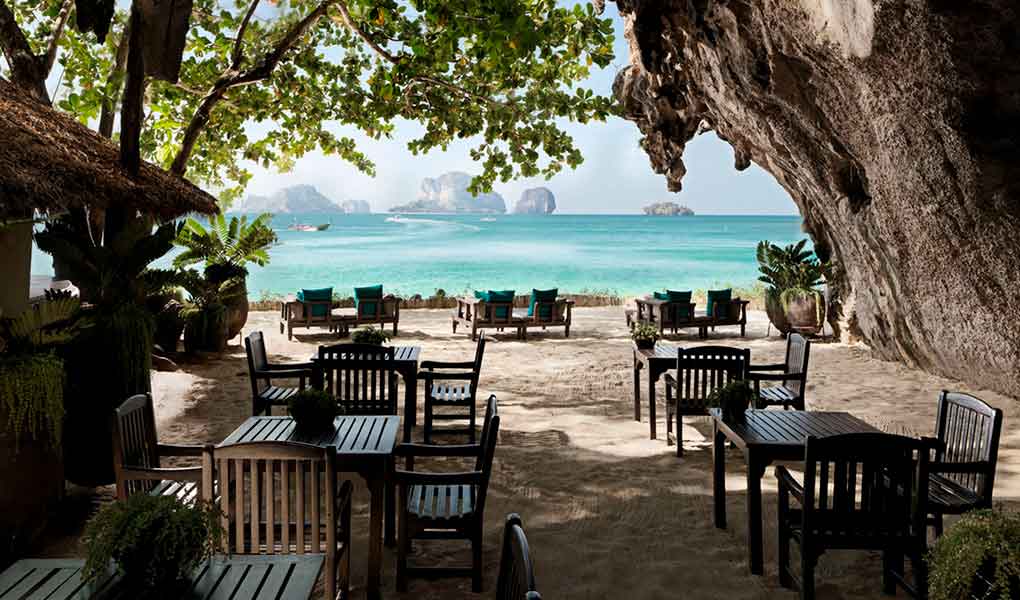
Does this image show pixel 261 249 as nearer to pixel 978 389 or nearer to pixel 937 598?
pixel 978 389

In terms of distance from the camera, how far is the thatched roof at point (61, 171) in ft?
16.8

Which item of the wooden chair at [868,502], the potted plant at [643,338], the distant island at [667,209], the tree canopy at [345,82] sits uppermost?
the distant island at [667,209]

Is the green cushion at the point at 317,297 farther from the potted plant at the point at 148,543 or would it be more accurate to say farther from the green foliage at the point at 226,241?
the potted plant at the point at 148,543

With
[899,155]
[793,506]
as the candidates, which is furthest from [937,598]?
[899,155]

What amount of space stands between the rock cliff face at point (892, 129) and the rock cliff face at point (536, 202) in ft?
400

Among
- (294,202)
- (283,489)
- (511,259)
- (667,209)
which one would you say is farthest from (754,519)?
(294,202)

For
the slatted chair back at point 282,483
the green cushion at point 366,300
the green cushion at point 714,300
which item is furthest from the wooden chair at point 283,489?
the green cushion at point 714,300

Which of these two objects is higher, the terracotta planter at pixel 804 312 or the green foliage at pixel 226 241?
the green foliage at pixel 226 241

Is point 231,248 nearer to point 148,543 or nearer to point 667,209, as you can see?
point 148,543

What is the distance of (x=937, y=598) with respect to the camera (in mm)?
2480

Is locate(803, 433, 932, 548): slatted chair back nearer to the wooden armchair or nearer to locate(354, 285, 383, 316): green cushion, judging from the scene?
the wooden armchair

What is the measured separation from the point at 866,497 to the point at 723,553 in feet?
3.74

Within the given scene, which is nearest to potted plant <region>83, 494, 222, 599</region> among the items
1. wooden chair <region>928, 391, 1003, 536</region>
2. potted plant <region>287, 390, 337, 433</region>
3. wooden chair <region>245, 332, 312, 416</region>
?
potted plant <region>287, 390, 337, 433</region>

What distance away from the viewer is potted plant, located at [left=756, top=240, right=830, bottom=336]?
45.8 feet
